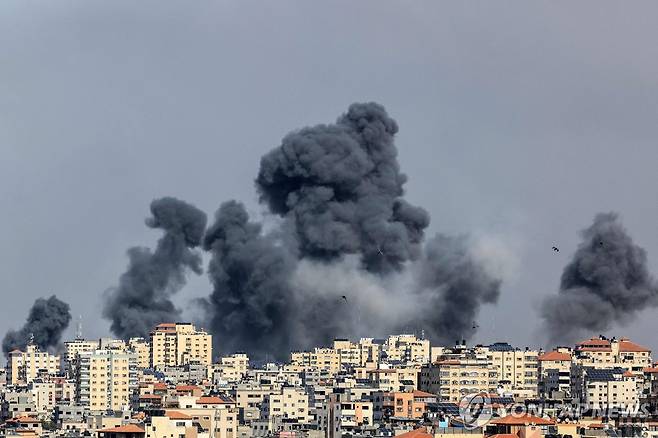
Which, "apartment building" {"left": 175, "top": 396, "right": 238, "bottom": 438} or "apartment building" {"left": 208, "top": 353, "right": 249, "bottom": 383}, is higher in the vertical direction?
"apartment building" {"left": 208, "top": 353, "right": 249, "bottom": 383}

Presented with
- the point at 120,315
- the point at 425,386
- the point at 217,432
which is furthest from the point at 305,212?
the point at 217,432

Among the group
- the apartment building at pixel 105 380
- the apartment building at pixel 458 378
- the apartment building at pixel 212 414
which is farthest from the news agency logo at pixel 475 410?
the apartment building at pixel 105 380

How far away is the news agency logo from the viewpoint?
78.6m

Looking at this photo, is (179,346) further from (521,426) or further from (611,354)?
(521,426)

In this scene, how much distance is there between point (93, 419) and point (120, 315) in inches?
1947

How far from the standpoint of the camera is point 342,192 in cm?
13275

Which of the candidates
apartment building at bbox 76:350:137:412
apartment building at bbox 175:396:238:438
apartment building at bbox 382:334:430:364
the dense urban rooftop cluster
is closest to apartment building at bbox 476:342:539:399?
the dense urban rooftop cluster

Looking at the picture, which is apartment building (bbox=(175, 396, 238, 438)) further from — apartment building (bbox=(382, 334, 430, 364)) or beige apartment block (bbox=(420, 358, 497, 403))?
apartment building (bbox=(382, 334, 430, 364))

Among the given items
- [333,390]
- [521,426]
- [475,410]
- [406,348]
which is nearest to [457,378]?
[333,390]

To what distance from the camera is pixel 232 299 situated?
133 meters

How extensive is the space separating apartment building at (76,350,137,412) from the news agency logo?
54.6 feet

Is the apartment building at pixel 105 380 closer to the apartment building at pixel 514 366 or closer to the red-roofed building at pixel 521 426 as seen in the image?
the apartment building at pixel 514 366

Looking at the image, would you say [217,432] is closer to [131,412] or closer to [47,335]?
[131,412]

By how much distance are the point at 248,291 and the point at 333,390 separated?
30.7 metres
